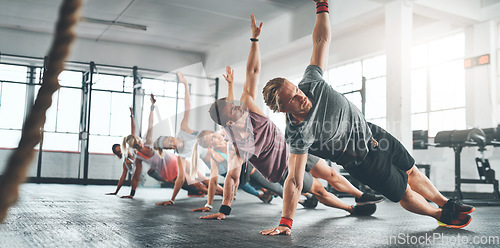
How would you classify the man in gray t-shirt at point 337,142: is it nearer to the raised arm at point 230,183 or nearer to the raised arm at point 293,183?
the raised arm at point 293,183

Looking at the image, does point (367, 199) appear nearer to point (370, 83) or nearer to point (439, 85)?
point (439, 85)

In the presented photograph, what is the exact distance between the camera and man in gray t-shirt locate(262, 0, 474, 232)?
1990 mm

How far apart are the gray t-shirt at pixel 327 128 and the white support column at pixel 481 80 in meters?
5.22

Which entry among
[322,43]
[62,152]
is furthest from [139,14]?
[322,43]

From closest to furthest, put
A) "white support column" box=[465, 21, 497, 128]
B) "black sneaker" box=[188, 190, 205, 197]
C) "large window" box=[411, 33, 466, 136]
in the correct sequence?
1. "black sneaker" box=[188, 190, 205, 197]
2. "white support column" box=[465, 21, 497, 128]
3. "large window" box=[411, 33, 466, 136]

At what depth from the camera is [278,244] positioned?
185cm

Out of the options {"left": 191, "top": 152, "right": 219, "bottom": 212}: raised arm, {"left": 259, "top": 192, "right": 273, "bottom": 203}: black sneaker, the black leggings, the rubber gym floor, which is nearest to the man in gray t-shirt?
the rubber gym floor

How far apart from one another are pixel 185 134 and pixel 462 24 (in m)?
4.92

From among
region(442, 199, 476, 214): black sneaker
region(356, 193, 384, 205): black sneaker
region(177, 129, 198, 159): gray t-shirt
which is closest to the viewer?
region(442, 199, 476, 214): black sneaker

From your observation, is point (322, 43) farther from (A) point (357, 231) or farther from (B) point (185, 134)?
(B) point (185, 134)

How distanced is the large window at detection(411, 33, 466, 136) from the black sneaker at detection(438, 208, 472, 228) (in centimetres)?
499

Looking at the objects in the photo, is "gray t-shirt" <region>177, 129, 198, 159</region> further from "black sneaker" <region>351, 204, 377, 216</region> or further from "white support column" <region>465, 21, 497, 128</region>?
"white support column" <region>465, 21, 497, 128</region>

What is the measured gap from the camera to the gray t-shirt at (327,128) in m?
2.02

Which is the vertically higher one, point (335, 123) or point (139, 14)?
point (139, 14)
